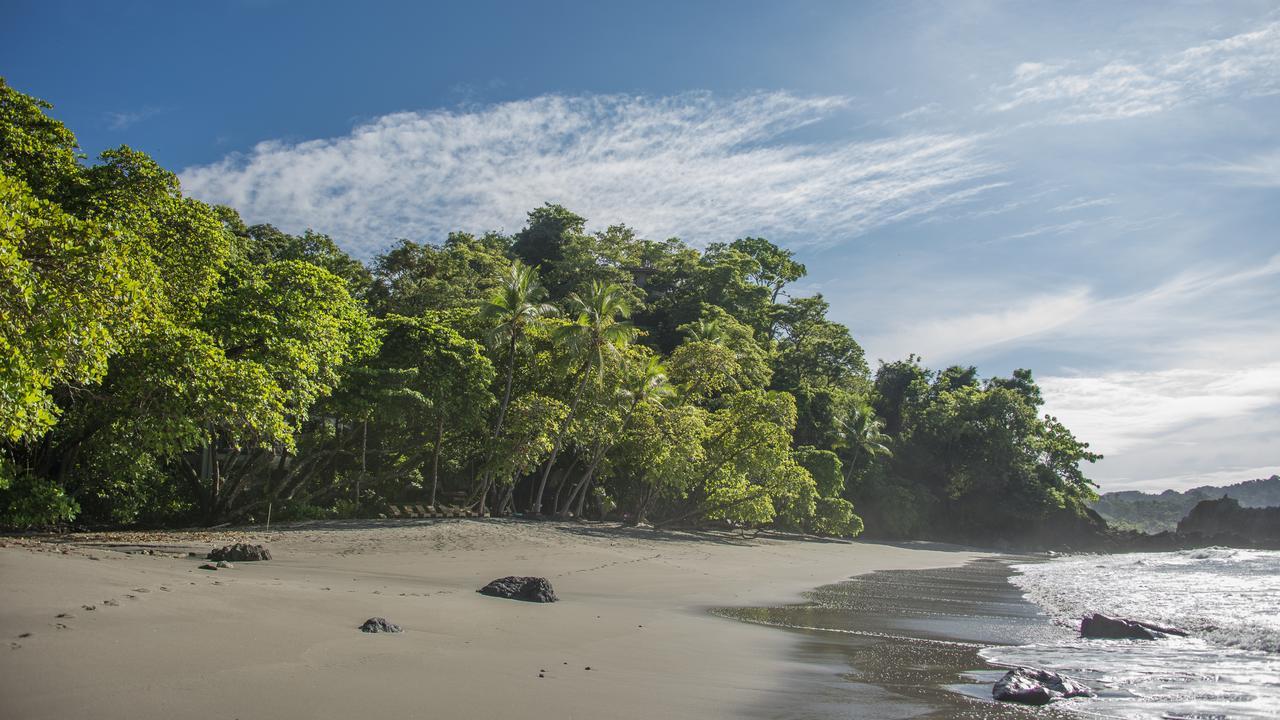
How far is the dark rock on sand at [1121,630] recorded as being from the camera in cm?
844

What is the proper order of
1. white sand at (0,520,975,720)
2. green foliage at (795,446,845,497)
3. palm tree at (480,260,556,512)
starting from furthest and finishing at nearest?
green foliage at (795,446,845,497) → palm tree at (480,260,556,512) → white sand at (0,520,975,720)

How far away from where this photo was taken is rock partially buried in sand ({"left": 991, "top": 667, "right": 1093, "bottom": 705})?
5000 mm

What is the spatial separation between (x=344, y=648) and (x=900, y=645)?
5.45m

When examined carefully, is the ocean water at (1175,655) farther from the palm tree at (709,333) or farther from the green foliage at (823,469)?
the palm tree at (709,333)

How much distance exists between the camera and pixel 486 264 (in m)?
38.1

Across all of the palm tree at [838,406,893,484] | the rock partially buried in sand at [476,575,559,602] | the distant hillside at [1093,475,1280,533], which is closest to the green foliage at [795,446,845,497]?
the palm tree at [838,406,893,484]

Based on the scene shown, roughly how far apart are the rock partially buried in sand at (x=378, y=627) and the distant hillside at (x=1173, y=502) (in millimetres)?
127681

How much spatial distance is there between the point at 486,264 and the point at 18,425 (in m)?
30.8

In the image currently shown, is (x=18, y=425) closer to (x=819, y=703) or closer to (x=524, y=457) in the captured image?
(x=819, y=703)

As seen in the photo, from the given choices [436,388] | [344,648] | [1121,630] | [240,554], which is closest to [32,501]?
[240,554]

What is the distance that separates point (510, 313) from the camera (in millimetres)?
23328

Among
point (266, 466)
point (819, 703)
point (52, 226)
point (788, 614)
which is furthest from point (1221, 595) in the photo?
point (266, 466)

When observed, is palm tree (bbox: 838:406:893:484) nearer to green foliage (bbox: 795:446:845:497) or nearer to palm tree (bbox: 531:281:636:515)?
green foliage (bbox: 795:446:845:497)

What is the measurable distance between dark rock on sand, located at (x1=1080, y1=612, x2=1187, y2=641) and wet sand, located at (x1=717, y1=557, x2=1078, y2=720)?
14.4 inches
